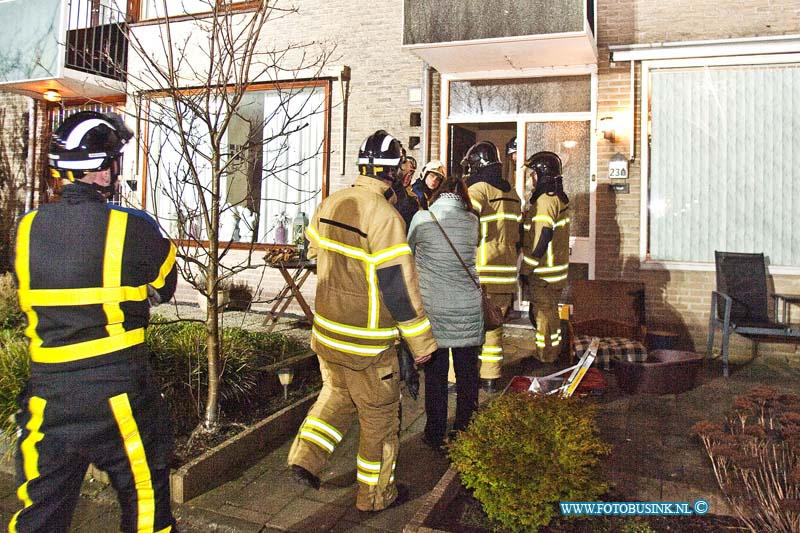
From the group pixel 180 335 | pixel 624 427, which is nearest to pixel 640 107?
pixel 624 427

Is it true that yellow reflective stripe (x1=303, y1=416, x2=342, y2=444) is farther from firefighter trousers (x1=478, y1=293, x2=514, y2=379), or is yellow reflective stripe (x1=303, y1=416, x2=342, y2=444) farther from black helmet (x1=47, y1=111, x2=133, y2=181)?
firefighter trousers (x1=478, y1=293, x2=514, y2=379)

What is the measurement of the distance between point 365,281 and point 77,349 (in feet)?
4.84

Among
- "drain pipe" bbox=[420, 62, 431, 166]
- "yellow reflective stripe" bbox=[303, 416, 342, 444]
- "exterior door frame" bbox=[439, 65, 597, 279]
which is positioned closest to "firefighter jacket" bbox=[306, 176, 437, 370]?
"yellow reflective stripe" bbox=[303, 416, 342, 444]

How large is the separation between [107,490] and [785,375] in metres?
6.55

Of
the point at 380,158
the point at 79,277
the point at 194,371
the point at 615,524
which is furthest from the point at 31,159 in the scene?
the point at 615,524

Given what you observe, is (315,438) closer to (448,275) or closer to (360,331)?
(360,331)

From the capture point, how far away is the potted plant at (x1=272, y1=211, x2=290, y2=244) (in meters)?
10.3

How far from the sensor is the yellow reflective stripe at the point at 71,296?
2.49m

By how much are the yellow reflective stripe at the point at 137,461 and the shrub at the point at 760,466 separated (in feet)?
8.21

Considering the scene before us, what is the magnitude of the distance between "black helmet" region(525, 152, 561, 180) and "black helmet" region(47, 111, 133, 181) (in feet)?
14.9

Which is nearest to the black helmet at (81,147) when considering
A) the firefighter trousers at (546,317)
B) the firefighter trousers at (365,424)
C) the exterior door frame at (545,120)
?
the firefighter trousers at (365,424)

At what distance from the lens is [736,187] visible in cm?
786

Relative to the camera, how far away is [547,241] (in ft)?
20.5

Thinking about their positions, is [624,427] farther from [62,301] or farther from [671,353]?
[62,301]
